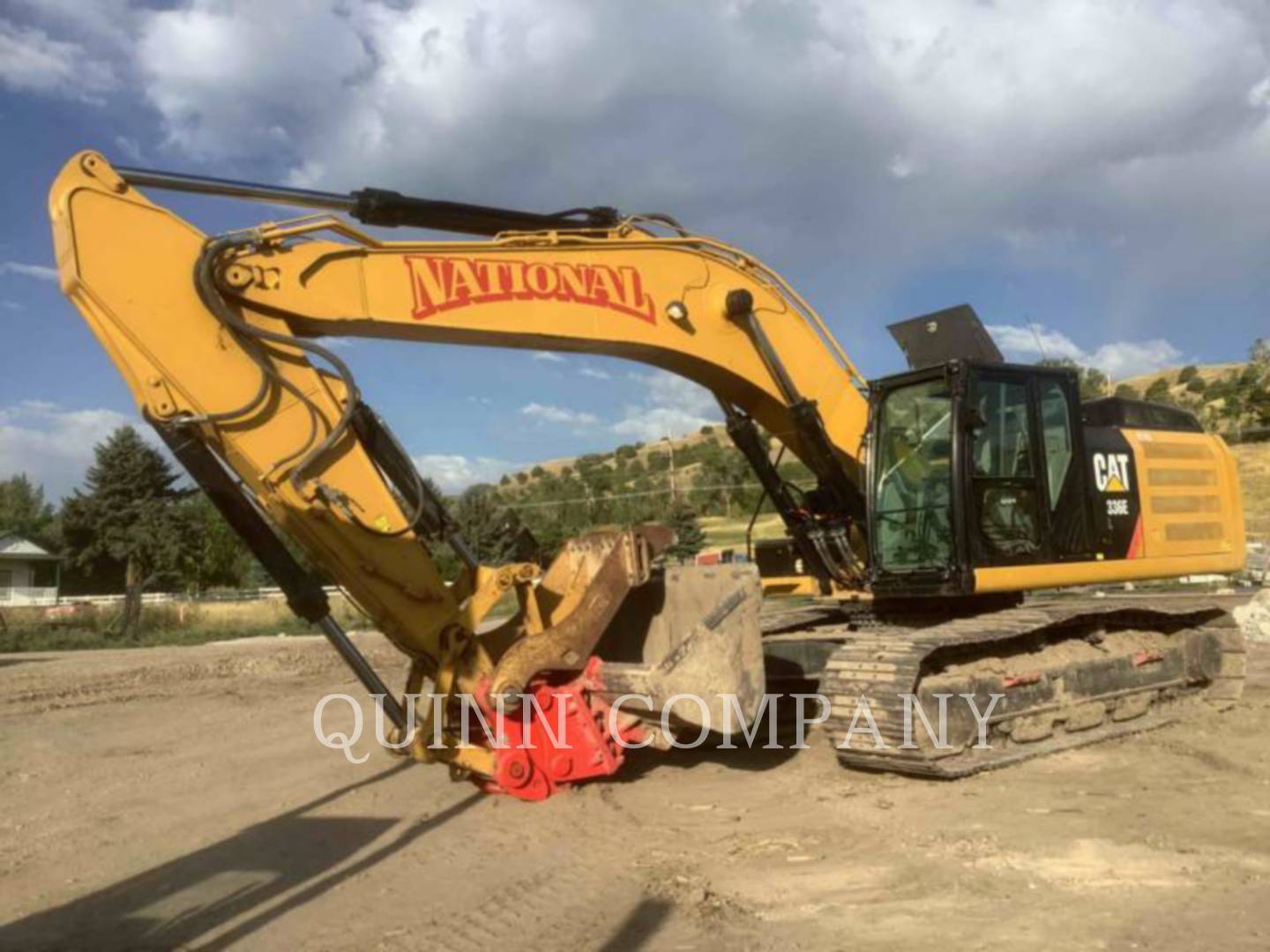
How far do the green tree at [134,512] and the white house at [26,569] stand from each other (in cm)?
414

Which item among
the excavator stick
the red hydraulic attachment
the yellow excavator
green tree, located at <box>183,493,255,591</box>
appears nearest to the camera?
the excavator stick

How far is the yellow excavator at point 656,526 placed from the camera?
575 cm

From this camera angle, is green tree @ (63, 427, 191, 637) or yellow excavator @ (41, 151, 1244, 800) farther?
green tree @ (63, 427, 191, 637)

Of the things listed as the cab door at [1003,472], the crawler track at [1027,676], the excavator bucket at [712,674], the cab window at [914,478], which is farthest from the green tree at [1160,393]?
the excavator bucket at [712,674]

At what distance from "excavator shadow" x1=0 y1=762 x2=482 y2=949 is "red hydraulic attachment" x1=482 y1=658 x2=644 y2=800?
44 centimetres

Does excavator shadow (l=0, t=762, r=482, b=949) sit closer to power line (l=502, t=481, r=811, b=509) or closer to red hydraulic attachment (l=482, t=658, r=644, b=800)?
red hydraulic attachment (l=482, t=658, r=644, b=800)

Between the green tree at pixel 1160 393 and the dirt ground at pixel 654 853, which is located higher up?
the green tree at pixel 1160 393

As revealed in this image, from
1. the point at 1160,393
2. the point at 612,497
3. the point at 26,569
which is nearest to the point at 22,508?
the point at 26,569

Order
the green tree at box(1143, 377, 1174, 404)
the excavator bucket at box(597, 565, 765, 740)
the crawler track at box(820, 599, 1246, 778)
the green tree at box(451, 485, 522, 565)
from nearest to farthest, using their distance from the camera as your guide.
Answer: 1. the excavator bucket at box(597, 565, 765, 740)
2. the crawler track at box(820, 599, 1246, 778)
3. the green tree at box(451, 485, 522, 565)
4. the green tree at box(1143, 377, 1174, 404)

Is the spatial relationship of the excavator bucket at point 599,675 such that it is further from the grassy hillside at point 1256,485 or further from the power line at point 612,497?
the power line at point 612,497

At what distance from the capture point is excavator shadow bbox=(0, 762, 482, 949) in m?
4.52

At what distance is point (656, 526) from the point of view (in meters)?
6.70

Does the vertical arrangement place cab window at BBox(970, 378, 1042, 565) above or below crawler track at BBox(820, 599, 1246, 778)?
above

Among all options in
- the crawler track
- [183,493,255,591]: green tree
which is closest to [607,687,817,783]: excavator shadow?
the crawler track
